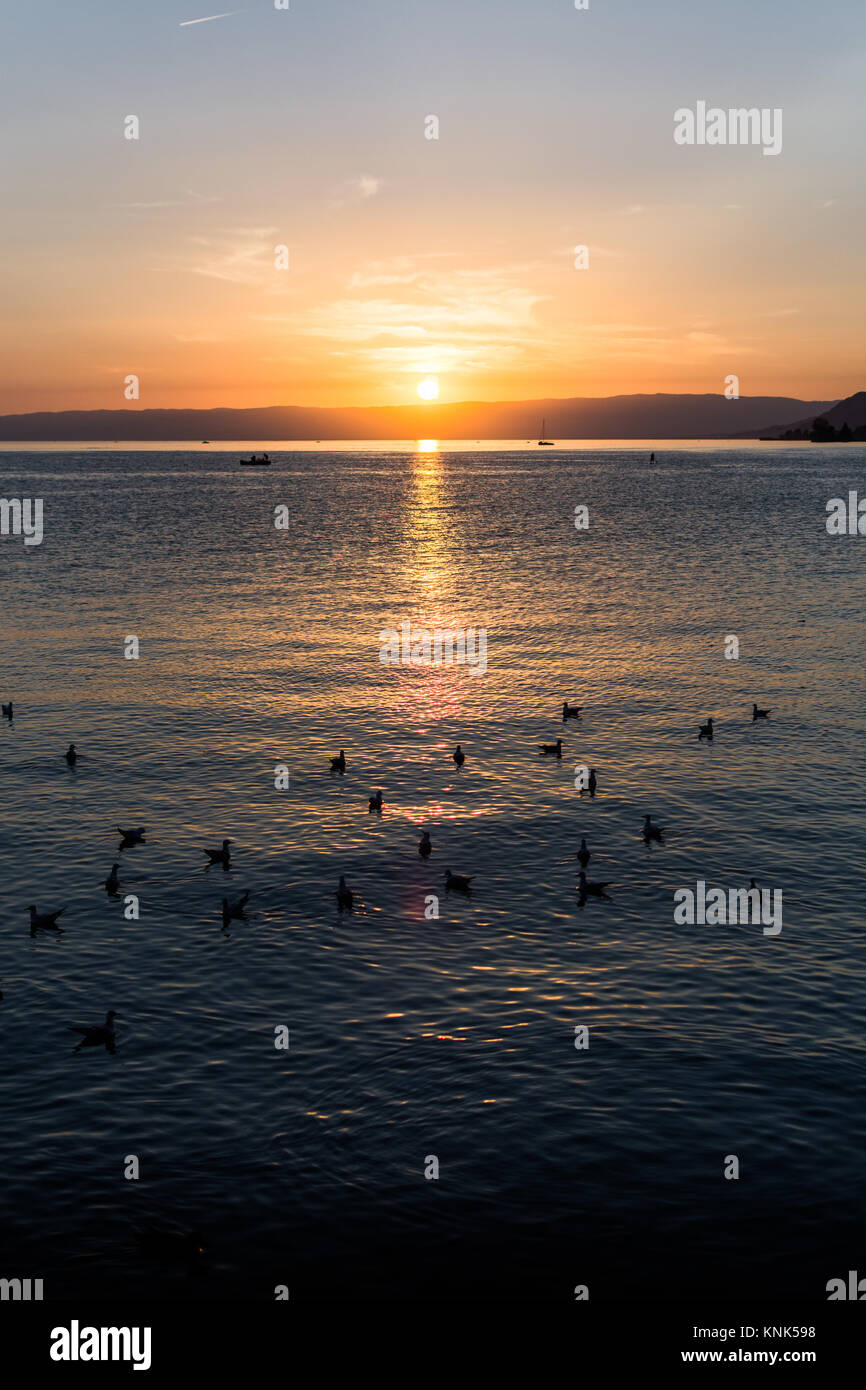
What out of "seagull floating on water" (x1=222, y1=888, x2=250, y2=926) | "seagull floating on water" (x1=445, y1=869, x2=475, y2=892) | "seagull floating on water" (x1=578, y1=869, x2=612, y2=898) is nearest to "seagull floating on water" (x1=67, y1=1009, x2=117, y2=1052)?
"seagull floating on water" (x1=222, y1=888, x2=250, y2=926)

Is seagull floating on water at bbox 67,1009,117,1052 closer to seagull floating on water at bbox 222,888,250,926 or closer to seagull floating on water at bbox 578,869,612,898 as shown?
seagull floating on water at bbox 222,888,250,926

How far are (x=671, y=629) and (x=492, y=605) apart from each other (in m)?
18.4

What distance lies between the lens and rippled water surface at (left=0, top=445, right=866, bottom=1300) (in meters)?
19.0

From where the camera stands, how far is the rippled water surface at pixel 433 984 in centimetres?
1900

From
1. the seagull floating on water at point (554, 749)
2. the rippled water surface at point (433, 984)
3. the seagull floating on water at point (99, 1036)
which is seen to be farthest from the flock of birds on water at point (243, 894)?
the seagull floating on water at point (554, 749)

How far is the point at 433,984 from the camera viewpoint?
27.7 m

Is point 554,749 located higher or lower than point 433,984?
higher

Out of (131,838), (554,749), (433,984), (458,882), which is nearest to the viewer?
(433,984)

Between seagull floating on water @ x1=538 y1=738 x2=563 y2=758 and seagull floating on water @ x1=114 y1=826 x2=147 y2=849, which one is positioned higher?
seagull floating on water @ x1=538 y1=738 x2=563 y2=758

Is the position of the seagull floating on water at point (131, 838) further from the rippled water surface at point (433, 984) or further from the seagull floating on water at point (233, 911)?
the seagull floating on water at point (233, 911)

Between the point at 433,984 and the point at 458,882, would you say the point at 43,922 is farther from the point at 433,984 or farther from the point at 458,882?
the point at 458,882

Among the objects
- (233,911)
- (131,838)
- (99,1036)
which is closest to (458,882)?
(233,911)
